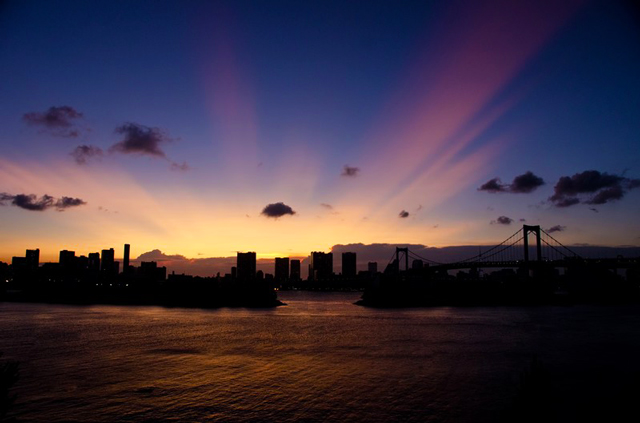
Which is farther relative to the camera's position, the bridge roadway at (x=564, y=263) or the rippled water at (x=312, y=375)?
the bridge roadway at (x=564, y=263)

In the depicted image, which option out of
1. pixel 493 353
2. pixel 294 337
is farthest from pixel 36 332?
pixel 493 353

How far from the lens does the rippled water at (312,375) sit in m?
21.2

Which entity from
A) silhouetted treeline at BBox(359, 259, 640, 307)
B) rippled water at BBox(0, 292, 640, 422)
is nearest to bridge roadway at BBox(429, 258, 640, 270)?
silhouetted treeline at BBox(359, 259, 640, 307)

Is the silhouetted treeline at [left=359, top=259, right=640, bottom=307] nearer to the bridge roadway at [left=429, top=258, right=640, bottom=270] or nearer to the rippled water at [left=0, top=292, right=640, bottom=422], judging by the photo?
Answer: the bridge roadway at [left=429, top=258, right=640, bottom=270]

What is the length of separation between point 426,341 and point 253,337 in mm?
20891

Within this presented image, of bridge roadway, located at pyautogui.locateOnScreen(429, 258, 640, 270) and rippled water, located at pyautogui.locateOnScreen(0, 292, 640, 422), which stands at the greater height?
bridge roadway, located at pyautogui.locateOnScreen(429, 258, 640, 270)

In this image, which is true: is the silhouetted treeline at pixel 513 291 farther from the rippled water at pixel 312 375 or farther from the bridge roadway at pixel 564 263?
the rippled water at pixel 312 375

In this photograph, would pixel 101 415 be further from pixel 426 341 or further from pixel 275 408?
pixel 426 341

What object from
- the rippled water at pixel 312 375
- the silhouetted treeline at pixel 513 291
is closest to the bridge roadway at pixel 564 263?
the silhouetted treeline at pixel 513 291

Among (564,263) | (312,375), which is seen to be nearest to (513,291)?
(564,263)

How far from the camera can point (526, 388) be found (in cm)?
913

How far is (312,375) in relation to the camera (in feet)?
98.0

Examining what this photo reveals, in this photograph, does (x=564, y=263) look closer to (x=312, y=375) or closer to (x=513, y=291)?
(x=513, y=291)

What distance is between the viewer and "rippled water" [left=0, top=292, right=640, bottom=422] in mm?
21186
